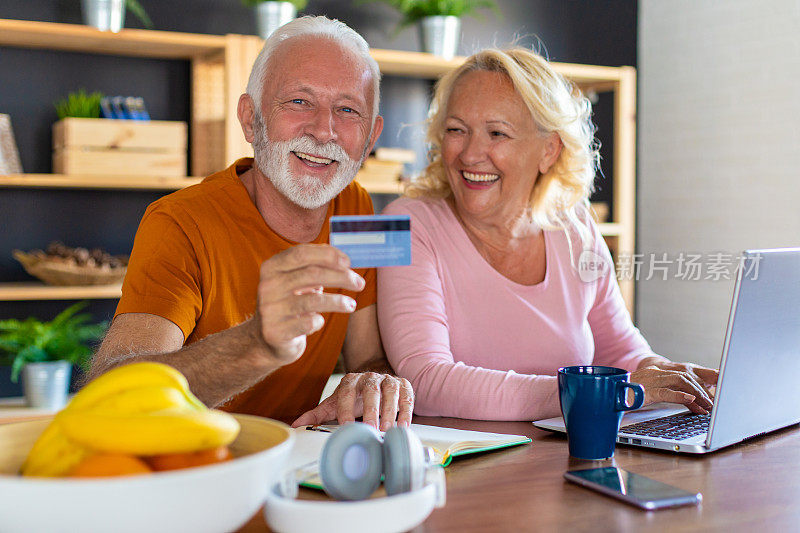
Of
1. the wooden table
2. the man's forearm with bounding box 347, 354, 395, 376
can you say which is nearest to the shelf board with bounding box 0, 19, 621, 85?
the man's forearm with bounding box 347, 354, 395, 376

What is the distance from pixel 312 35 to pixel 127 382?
124 centimetres

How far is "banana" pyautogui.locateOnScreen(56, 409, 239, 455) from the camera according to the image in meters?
0.69

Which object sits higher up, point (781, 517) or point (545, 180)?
point (545, 180)

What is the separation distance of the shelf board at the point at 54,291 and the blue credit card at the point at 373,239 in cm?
213

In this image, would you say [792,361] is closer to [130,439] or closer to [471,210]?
[471,210]

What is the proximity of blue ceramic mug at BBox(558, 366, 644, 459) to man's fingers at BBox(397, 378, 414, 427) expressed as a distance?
0.92 ft

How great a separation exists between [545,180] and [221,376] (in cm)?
118

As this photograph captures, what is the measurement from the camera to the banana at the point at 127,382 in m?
0.73

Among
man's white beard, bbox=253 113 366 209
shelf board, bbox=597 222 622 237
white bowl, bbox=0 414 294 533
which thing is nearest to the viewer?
white bowl, bbox=0 414 294 533

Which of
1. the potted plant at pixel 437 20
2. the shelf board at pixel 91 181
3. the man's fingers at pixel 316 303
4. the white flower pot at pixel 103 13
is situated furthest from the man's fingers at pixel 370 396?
the potted plant at pixel 437 20

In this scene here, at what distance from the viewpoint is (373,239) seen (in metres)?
1.07

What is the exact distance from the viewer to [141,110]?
3.15 meters

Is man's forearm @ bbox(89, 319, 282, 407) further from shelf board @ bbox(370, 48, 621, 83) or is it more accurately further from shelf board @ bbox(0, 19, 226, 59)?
shelf board @ bbox(370, 48, 621, 83)

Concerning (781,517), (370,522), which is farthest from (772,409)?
(370,522)
